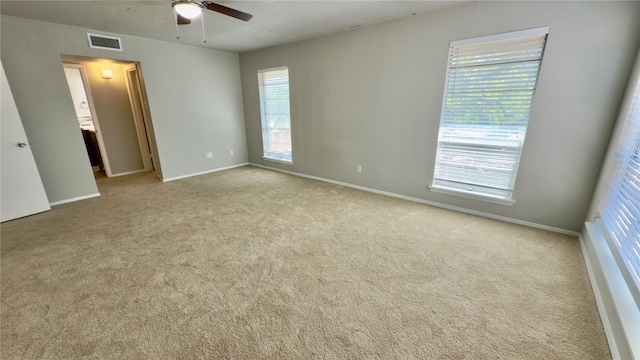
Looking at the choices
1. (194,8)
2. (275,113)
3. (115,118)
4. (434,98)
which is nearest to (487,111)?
(434,98)

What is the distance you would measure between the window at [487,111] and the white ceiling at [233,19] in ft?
2.29

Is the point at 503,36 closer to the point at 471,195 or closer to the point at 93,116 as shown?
the point at 471,195

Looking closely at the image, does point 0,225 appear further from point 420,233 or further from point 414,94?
point 414,94

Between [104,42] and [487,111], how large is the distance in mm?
5308

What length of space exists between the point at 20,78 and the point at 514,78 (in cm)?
586

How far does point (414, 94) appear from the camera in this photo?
10.6 ft

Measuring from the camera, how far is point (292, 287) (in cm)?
191

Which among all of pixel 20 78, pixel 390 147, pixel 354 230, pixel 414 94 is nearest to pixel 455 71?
pixel 414 94

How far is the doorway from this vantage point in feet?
14.9

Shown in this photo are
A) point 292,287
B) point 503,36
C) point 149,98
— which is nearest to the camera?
point 292,287

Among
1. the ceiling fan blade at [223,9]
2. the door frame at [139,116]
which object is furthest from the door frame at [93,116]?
the ceiling fan blade at [223,9]

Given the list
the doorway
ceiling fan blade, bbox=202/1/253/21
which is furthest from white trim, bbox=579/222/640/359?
the doorway

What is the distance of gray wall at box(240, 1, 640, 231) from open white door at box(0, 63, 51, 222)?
3.51 metres

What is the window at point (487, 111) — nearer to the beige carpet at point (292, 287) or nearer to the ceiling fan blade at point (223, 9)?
the beige carpet at point (292, 287)
